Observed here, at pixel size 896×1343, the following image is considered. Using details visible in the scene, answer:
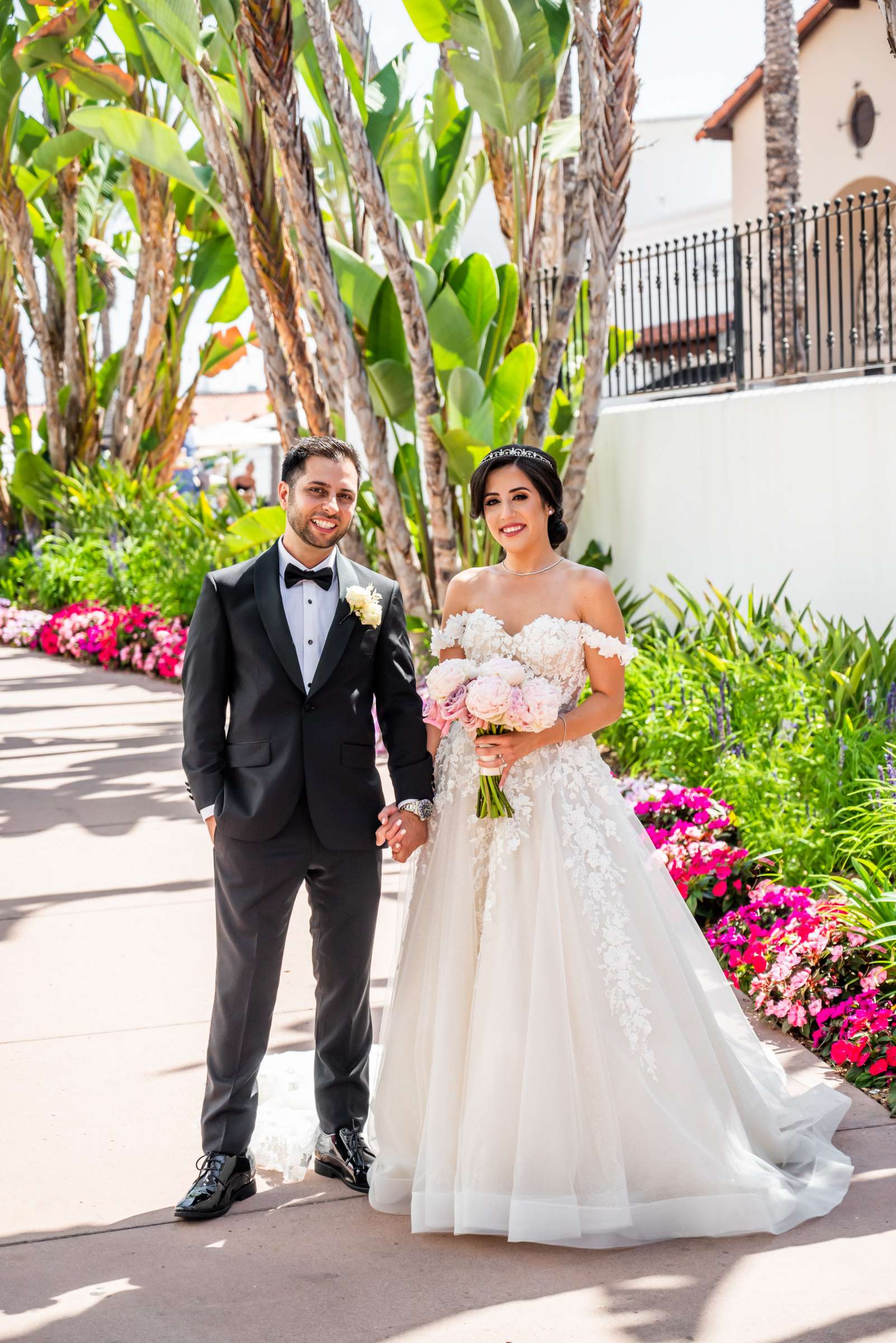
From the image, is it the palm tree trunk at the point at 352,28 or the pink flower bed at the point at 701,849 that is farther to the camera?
the palm tree trunk at the point at 352,28

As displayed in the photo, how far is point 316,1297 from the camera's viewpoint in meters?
2.96

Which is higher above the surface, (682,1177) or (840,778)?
(840,778)

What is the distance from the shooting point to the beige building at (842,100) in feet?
52.6

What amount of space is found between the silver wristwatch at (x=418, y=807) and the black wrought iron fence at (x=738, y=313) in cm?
500

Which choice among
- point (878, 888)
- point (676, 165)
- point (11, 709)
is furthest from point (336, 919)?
point (676, 165)

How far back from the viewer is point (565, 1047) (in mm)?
3184

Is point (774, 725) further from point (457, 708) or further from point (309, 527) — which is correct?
point (309, 527)

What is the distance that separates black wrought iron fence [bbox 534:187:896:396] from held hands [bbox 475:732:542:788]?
4895 mm

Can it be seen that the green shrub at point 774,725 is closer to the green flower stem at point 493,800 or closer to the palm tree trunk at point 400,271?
the palm tree trunk at point 400,271

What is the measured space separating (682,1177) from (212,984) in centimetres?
241

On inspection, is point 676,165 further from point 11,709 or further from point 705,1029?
point 705,1029

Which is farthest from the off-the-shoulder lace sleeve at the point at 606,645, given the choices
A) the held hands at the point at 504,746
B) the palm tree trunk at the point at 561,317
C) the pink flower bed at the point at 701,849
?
the palm tree trunk at the point at 561,317

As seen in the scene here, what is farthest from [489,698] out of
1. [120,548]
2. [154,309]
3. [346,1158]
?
[154,309]

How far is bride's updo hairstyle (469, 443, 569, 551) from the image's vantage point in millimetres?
3496
